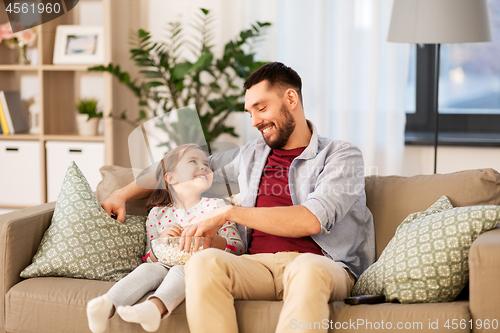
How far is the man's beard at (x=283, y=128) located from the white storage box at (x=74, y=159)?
169cm

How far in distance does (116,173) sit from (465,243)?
1.35 meters

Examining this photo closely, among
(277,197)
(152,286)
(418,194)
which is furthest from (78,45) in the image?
(418,194)

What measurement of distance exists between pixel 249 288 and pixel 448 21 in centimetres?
160

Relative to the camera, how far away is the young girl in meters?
1.36

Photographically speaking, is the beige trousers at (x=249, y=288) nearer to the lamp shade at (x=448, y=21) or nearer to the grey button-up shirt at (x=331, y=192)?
the grey button-up shirt at (x=331, y=192)

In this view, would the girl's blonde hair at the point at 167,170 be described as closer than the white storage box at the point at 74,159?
Yes

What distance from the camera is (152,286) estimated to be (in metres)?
1.58

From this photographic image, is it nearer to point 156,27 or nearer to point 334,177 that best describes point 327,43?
point 156,27

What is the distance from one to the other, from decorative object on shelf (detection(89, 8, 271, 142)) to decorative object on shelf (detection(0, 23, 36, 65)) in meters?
0.67

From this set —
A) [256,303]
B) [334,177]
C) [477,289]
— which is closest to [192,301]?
[256,303]

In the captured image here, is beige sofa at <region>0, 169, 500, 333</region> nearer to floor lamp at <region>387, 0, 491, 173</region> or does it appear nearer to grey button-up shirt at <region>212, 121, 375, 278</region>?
grey button-up shirt at <region>212, 121, 375, 278</region>

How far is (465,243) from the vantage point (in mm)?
1411

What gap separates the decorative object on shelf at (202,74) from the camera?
9.77ft

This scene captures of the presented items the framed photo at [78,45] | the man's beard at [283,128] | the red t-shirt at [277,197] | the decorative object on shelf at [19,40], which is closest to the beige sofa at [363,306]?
the red t-shirt at [277,197]
